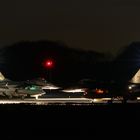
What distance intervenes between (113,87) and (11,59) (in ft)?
299
